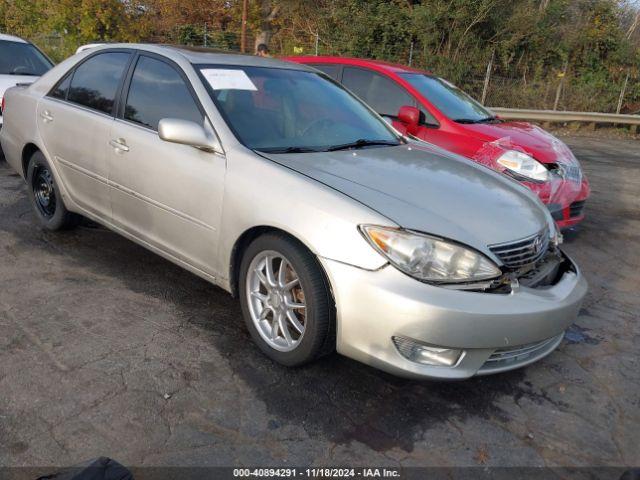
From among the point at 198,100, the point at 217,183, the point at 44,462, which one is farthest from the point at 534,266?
the point at 44,462

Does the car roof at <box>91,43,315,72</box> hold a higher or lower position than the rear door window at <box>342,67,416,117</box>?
higher

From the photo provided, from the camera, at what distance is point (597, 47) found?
733 inches

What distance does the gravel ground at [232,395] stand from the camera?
7.74ft

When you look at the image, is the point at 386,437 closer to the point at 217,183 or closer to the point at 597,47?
the point at 217,183

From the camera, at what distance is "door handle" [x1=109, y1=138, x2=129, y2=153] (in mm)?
3654

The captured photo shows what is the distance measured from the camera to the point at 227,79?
11.4ft

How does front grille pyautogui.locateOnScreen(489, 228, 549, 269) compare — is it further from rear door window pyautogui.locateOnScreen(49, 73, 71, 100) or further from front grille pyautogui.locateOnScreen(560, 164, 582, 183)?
rear door window pyautogui.locateOnScreen(49, 73, 71, 100)

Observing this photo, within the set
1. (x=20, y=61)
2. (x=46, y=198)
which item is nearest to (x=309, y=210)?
(x=46, y=198)

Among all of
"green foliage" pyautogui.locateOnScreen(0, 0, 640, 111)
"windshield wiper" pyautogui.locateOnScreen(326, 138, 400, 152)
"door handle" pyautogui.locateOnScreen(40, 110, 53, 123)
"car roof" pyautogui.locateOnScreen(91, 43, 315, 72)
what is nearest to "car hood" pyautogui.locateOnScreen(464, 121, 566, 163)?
"windshield wiper" pyautogui.locateOnScreen(326, 138, 400, 152)

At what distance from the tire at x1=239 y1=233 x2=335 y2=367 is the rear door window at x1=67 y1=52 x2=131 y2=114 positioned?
1.76m

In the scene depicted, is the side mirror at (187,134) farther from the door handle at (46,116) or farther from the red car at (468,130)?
the red car at (468,130)

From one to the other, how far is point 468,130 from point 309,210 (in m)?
3.40

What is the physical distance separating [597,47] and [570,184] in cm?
1614

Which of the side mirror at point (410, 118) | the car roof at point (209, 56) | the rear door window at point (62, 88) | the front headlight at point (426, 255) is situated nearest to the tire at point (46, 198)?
the rear door window at point (62, 88)
